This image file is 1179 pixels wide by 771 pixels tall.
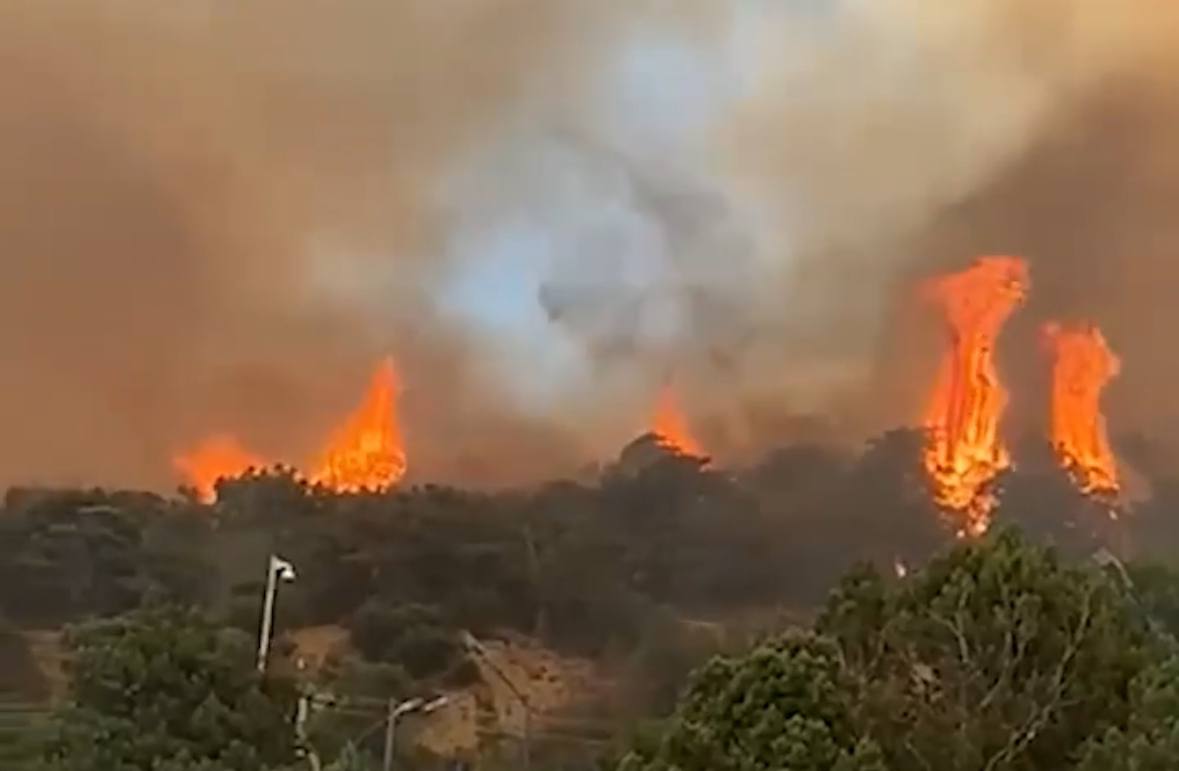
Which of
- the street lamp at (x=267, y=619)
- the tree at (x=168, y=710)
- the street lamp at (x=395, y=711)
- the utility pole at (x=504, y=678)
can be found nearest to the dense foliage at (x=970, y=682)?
the tree at (x=168, y=710)

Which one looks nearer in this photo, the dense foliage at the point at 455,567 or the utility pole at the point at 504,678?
the dense foliage at the point at 455,567

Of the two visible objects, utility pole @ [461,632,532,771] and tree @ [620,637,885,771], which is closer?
tree @ [620,637,885,771]

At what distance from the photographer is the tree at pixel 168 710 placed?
14.4 metres

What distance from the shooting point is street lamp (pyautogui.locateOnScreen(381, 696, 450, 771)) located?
24656 millimetres

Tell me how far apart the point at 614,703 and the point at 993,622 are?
22188mm

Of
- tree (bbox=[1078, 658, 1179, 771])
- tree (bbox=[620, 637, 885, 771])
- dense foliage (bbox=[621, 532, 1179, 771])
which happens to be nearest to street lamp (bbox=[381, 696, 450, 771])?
dense foliage (bbox=[621, 532, 1179, 771])

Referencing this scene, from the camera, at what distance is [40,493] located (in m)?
42.8

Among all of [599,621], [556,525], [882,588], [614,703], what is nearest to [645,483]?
[556,525]

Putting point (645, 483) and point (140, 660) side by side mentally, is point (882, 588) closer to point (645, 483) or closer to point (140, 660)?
point (140, 660)

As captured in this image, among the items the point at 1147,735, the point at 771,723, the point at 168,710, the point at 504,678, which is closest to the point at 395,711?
the point at 504,678

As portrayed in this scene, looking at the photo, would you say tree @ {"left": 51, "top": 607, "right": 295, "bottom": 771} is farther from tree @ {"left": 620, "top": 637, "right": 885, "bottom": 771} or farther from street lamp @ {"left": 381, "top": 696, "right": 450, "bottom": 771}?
street lamp @ {"left": 381, "top": 696, "right": 450, "bottom": 771}

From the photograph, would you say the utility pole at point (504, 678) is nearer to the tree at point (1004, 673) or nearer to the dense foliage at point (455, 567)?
the dense foliage at point (455, 567)

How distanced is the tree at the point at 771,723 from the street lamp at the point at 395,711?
1475 cm

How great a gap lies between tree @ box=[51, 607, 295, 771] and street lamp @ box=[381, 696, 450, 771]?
8620 millimetres
